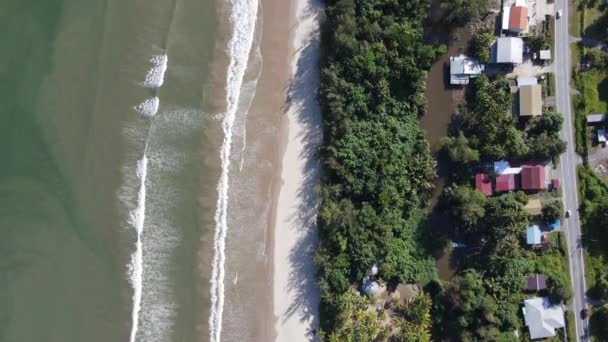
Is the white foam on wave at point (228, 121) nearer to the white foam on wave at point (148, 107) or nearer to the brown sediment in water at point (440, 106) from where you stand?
the white foam on wave at point (148, 107)

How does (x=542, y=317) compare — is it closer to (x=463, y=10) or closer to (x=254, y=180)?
(x=463, y=10)

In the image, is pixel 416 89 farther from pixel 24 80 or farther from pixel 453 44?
pixel 24 80

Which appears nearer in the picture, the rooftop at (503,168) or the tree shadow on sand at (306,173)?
the tree shadow on sand at (306,173)

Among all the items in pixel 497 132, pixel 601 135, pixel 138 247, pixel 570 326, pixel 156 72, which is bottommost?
pixel 570 326

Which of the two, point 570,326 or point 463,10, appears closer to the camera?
point 463,10

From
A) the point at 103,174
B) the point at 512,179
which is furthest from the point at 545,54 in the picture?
the point at 103,174

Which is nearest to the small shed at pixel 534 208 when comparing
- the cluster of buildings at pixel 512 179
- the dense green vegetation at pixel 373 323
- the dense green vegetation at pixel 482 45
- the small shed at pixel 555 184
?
the cluster of buildings at pixel 512 179

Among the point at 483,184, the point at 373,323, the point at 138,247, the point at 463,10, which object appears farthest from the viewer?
the point at 483,184
